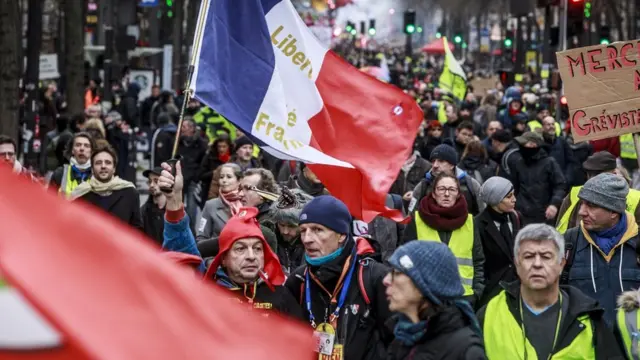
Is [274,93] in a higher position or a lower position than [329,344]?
→ higher

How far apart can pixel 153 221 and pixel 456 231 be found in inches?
123

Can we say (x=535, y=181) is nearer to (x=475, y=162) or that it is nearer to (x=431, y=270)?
(x=475, y=162)

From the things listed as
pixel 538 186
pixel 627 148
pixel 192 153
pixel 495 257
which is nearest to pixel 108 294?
pixel 495 257

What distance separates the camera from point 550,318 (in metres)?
6.11

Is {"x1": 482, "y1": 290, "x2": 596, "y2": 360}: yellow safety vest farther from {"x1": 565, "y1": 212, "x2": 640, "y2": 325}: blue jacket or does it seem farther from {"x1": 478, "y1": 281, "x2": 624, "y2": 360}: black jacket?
{"x1": 565, "y1": 212, "x2": 640, "y2": 325}: blue jacket

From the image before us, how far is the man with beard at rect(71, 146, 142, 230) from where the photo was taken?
33.7 ft

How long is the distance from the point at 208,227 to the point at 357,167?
196cm

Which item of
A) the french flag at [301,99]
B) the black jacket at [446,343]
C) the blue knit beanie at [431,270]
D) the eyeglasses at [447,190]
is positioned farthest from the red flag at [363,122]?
the black jacket at [446,343]

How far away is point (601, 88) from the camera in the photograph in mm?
8844

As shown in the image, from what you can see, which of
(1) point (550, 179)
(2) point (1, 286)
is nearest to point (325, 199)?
(2) point (1, 286)

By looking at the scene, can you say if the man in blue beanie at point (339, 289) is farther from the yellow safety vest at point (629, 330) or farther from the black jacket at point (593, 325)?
the yellow safety vest at point (629, 330)

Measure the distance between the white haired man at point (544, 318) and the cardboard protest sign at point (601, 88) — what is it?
266 centimetres

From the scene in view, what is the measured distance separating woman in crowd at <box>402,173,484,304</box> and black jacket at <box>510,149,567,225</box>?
552 centimetres

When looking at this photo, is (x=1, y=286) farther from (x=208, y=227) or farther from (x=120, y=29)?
(x=120, y=29)
